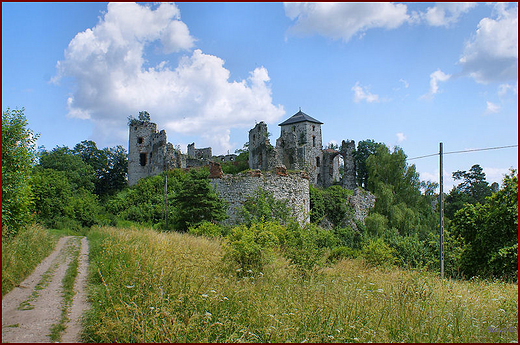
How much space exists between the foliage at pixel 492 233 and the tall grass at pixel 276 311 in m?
4.57

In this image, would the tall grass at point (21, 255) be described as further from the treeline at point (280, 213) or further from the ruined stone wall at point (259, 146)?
the ruined stone wall at point (259, 146)

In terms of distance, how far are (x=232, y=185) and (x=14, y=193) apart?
11.1 m

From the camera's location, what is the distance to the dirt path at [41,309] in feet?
17.7

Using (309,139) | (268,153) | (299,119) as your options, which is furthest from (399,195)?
(299,119)

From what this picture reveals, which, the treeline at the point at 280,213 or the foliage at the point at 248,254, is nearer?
the foliage at the point at 248,254

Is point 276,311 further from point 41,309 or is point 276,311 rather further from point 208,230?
point 208,230

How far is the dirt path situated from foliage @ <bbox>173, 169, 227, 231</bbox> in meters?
8.06

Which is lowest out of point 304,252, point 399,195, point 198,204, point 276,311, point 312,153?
point 276,311

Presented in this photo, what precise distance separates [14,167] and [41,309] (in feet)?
11.8

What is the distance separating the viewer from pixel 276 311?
5527 mm

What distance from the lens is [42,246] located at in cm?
1199

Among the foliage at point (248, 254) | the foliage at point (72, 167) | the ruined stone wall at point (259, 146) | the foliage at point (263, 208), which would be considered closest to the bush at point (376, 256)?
the foliage at point (263, 208)

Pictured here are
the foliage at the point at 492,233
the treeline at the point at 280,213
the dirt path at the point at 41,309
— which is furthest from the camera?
the foliage at the point at 492,233

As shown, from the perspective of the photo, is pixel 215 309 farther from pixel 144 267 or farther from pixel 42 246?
pixel 42 246
